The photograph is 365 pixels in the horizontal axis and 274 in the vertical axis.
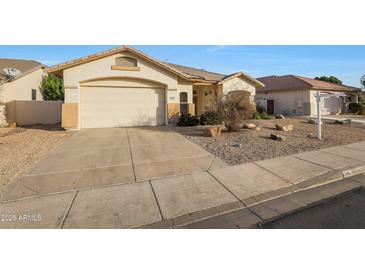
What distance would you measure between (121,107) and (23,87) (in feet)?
37.8

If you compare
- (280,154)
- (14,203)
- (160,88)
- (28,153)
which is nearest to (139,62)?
(160,88)

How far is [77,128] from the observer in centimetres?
1161

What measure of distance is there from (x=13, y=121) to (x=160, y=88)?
10942 mm

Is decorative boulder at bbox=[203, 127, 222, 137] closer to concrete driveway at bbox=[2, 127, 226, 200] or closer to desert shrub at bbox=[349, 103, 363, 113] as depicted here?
concrete driveway at bbox=[2, 127, 226, 200]

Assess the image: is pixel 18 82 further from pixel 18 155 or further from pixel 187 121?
pixel 187 121

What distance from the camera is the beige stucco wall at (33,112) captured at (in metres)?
14.9

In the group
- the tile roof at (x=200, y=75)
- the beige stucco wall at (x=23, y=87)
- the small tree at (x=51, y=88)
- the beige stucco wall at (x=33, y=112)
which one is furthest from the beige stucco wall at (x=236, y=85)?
the small tree at (x=51, y=88)

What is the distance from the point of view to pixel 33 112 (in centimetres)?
1563

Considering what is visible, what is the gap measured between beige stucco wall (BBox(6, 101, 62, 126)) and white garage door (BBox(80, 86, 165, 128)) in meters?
6.37

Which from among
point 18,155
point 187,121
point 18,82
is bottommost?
point 18,155

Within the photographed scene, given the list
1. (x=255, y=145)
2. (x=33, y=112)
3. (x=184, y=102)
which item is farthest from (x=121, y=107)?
(x=255, y=145)

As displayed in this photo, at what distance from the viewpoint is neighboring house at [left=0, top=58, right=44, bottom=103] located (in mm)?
15562

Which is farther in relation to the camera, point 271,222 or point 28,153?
point 28,153

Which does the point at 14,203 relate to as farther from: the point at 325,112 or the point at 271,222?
the point at 325,112
